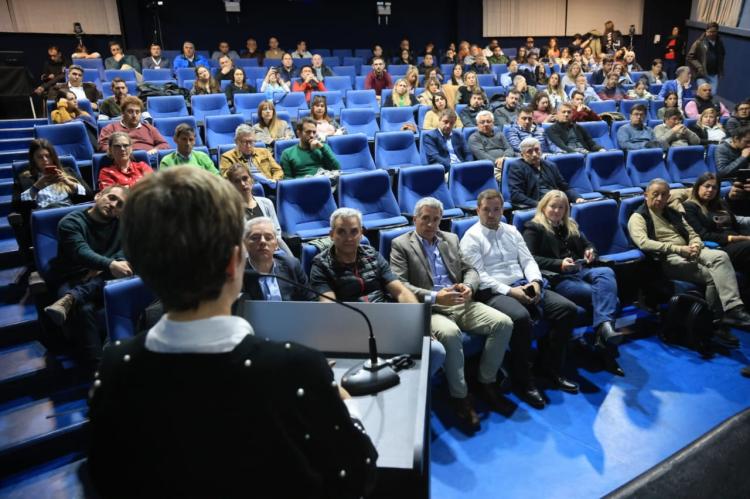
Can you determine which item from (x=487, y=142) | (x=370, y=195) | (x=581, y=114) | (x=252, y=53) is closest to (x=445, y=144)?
(x=487, y=142)

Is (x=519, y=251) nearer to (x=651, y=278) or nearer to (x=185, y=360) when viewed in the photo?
(x=651, y=278)

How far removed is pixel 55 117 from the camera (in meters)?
4.83

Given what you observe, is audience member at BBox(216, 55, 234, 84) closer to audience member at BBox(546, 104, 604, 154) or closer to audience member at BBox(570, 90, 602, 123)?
audience member at BBox(546, 104, 604, 154)

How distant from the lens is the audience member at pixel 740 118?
5.68 metres

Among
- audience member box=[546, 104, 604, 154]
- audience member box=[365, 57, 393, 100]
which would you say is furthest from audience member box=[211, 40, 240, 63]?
audience member box=[546, 104, 604, 154]

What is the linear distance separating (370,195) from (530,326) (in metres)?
1.58

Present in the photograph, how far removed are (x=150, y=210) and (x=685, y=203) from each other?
151 inches

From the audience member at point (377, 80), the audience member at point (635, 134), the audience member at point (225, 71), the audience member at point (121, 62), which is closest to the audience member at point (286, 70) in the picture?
the audience member at point (225, 71)

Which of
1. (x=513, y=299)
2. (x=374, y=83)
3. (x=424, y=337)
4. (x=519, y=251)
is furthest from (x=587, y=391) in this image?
(x=374, y=83)

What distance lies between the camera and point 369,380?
4.24 feet

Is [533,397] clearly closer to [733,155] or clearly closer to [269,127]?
[269,127]

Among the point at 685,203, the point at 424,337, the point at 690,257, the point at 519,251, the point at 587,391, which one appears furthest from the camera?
the point at 685,203

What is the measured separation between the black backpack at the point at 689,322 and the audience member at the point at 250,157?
2.91 meters

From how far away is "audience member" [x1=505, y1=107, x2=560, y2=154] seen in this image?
16.7ft
